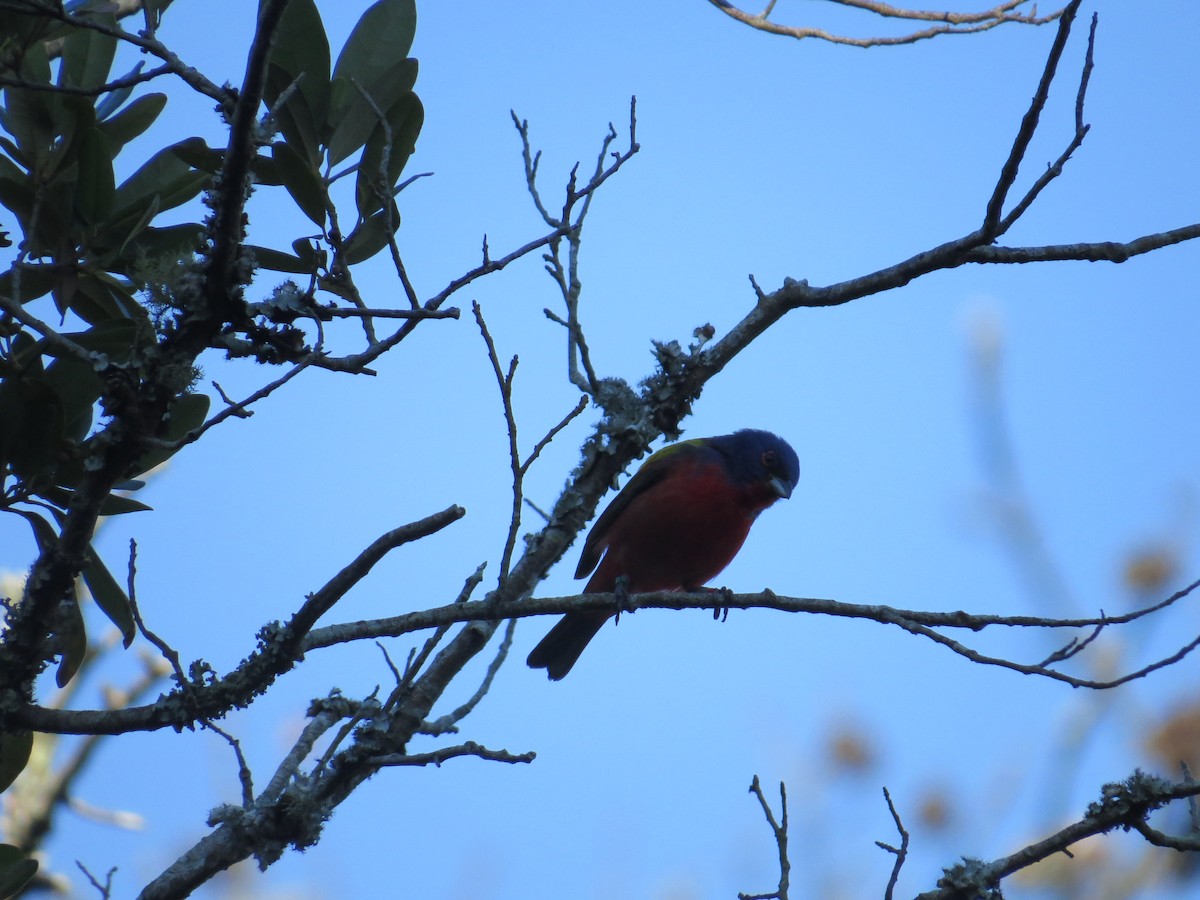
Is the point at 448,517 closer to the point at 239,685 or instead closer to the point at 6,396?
the point at 239,685

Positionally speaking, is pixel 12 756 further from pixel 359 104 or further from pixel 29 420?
pixel 359 104

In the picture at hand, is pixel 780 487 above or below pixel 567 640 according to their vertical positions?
above

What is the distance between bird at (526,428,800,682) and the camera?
7094mm

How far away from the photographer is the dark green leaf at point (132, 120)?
4562 millimetres

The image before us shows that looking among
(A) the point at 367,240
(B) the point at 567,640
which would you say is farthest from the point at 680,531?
(A) the point at 367,240

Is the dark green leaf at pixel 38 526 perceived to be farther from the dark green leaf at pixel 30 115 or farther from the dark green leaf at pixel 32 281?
the dark green leaf at pixel 30 115

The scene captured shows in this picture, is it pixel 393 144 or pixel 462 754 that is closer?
pixel 462 754

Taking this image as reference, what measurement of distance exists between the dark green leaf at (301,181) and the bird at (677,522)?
3317 mm

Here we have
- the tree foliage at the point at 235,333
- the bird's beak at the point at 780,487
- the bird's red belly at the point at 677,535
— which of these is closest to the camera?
the tree foliage at the point at 235,333

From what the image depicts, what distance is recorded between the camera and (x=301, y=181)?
4.10m

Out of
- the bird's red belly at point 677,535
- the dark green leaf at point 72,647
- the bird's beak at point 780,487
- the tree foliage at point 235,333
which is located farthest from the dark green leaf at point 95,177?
the bird's beak at point 780,487

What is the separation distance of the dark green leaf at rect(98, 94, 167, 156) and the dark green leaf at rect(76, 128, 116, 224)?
414mm

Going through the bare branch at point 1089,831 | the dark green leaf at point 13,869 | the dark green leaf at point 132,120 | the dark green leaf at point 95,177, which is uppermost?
the dark green leaf at point 132,120

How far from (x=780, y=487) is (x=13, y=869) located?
16.0ft
